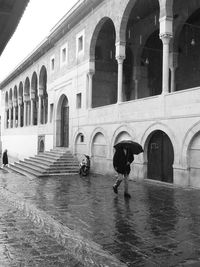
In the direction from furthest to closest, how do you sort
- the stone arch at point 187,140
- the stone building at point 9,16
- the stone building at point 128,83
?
the stone building at point 128,83, the stone arch at point 187,140, the stone building at point 9,16

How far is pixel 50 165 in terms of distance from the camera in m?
18.5

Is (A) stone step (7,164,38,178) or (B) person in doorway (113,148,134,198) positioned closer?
(B) person in doorway (113,148,134,198)

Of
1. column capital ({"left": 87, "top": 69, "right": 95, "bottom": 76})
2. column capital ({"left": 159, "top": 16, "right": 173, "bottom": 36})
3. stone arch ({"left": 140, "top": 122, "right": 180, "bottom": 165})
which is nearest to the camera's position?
stone arch ({"left": 140, "top": 122, "right": 180, "bottom": 165})

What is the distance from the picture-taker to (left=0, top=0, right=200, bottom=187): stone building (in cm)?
1277

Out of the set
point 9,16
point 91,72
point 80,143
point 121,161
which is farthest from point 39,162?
point 9,16

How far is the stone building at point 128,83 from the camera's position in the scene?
12.8 m

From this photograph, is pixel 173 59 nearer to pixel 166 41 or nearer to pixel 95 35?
pixel 166 41

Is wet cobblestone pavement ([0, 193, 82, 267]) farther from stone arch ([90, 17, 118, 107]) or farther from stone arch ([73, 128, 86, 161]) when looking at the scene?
stone arch ([90, 17, 118, 107])

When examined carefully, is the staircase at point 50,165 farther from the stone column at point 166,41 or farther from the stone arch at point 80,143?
the stone column at point 166,41

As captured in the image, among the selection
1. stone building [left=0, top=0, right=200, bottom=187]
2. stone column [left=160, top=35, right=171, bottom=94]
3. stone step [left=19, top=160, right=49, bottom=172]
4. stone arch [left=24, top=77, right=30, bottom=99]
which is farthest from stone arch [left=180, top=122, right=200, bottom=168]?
stone arch [left=24, top=77, right=30, bottom=99]

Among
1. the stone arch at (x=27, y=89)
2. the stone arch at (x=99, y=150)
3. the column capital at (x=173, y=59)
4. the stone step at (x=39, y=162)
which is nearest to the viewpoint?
the column capital at (x=173, y=59)

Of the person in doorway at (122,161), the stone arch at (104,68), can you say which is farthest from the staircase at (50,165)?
the person in doorway at (122,161)

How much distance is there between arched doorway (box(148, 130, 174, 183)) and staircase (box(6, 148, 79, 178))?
17.8 feet

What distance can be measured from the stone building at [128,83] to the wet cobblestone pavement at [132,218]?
195cm
